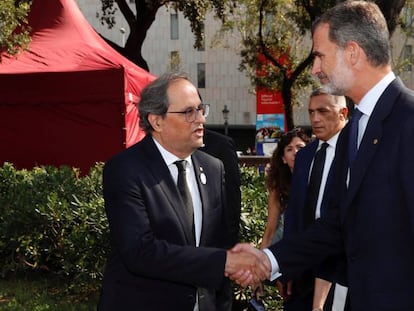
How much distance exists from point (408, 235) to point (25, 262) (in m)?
5.14

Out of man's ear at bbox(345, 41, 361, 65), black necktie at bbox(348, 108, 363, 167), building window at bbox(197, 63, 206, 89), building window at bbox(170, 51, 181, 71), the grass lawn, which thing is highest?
building window at bbox(170, 51, 181, 71)

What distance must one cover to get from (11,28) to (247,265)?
28.4ft

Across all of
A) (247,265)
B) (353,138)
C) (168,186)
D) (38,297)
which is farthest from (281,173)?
(38,297)

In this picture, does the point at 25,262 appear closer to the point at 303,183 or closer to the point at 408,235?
the point at 303,183

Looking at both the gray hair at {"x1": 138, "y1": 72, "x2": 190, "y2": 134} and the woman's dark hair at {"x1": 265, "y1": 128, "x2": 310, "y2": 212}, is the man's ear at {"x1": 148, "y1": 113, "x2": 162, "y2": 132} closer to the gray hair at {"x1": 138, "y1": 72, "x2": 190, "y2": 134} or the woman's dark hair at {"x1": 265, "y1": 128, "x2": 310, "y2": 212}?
the gray hair at {"x1": 138, "y1": 72, "x2": 190, "y2": 134}

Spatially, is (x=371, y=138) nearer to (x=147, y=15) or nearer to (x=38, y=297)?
(x=38, y=297)

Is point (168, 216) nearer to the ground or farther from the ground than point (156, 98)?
nearer to the ground

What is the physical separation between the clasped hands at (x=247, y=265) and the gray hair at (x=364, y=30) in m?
1.08

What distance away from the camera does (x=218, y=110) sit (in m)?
52.7

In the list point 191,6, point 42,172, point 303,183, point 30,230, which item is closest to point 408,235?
point 303,183

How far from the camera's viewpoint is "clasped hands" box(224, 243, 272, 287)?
3076 millimetres

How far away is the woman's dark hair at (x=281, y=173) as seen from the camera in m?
4.93

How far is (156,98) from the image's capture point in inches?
122

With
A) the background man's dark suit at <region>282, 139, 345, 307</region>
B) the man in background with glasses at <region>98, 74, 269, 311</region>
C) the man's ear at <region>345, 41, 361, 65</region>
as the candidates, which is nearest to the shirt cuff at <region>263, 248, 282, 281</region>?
the man in background with glasses at <region>98, 74, 269, 311</region>
